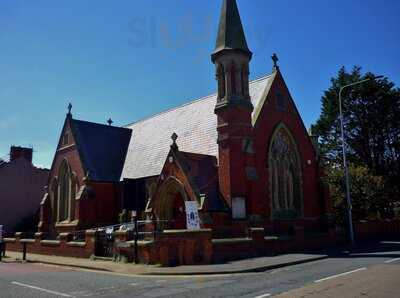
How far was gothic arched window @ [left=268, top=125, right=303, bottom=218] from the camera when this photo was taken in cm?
2839

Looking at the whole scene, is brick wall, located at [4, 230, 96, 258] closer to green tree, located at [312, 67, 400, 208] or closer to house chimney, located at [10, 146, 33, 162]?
house chimney, located at [10, 146, 33, 162]

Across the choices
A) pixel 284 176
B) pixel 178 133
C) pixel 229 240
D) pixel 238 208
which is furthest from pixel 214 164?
pixel 229 240

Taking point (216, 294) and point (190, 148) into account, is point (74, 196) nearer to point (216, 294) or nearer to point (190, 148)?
point (190, 148)

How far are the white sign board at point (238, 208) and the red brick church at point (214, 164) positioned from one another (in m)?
0.06

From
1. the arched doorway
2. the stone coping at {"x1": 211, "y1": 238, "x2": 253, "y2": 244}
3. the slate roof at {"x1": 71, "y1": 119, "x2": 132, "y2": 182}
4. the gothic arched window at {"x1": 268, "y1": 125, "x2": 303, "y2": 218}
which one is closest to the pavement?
the stone coping at {"x1": 211, "y1": 238, "x2": 253, "y2": 244}

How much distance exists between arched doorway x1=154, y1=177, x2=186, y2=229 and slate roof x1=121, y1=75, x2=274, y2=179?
3.54 meters

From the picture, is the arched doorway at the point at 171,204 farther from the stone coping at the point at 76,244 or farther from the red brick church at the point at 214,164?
the stone coping at the point at 76,244

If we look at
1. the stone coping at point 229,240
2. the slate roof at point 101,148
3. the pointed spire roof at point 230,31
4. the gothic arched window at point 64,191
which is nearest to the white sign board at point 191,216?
the stone coping at point 229,240

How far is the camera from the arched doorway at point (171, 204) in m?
25.8

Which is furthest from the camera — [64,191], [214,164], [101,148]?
[64,191]

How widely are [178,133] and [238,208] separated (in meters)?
9.78

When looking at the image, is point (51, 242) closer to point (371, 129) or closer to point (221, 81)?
point (221, 81)

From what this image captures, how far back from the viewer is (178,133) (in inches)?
1276

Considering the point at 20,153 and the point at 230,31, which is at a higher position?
the point at 230,31
